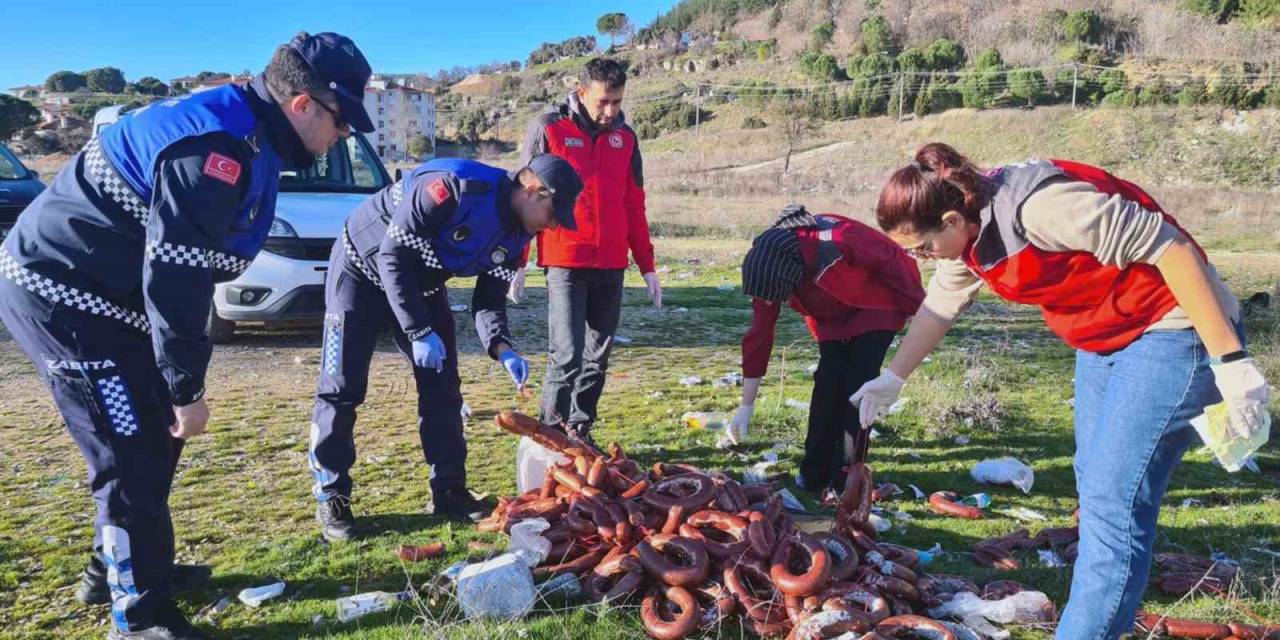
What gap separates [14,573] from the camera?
3502 mm

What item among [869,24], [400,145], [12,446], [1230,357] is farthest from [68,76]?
[1230,357]

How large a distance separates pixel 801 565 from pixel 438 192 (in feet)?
6.99

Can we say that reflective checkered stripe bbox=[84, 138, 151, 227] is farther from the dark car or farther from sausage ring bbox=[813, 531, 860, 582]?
the dark car

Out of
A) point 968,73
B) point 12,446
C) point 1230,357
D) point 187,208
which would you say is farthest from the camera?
point 968,73

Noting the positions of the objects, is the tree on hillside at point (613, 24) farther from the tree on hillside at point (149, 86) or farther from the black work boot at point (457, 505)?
the black work boot at point (457, 505)

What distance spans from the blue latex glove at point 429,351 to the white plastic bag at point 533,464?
68 centimetres

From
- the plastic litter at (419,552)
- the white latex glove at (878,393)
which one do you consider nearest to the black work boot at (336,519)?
the plastic litter at (419,552)

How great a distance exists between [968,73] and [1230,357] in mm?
53519

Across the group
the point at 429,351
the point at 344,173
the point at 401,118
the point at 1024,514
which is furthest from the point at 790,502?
the point at 401,118

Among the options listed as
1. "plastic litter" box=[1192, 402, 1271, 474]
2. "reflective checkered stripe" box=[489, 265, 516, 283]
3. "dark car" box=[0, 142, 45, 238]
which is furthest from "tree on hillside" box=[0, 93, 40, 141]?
"plastic litter" box=[1192, 402, 1271, 474]

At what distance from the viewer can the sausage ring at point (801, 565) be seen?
118 inches

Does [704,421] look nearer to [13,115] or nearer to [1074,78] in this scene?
[1074,78]

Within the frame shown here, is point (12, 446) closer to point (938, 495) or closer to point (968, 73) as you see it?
point (938, 495)

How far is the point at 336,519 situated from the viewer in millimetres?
3932
